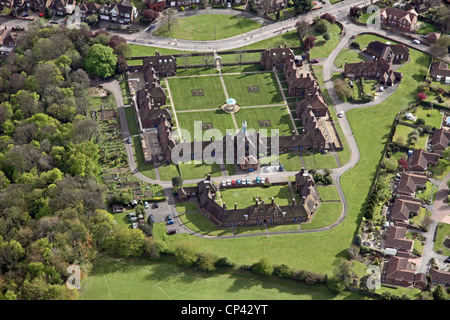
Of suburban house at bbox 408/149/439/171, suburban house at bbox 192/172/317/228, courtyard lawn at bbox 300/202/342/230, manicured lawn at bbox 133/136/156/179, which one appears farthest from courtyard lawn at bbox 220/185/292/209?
suburban house at bbox 408/149/439/171

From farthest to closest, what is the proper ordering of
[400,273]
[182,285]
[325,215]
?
[325,215] < [400,273] < [182,285]

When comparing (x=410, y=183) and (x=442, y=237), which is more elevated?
Result: (x=410, y=183)

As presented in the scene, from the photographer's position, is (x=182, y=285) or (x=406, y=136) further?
(x=406, y=136)

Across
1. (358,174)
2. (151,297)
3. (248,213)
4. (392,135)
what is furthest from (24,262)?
(392,135)

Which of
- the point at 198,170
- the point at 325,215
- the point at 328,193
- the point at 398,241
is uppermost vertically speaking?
the point at 198,170

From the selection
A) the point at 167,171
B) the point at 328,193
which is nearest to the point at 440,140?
the point at 328,193

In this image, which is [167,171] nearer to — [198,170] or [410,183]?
[198,170]

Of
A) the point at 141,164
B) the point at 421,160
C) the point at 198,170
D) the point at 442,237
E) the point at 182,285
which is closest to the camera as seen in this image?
the point at 182,285
